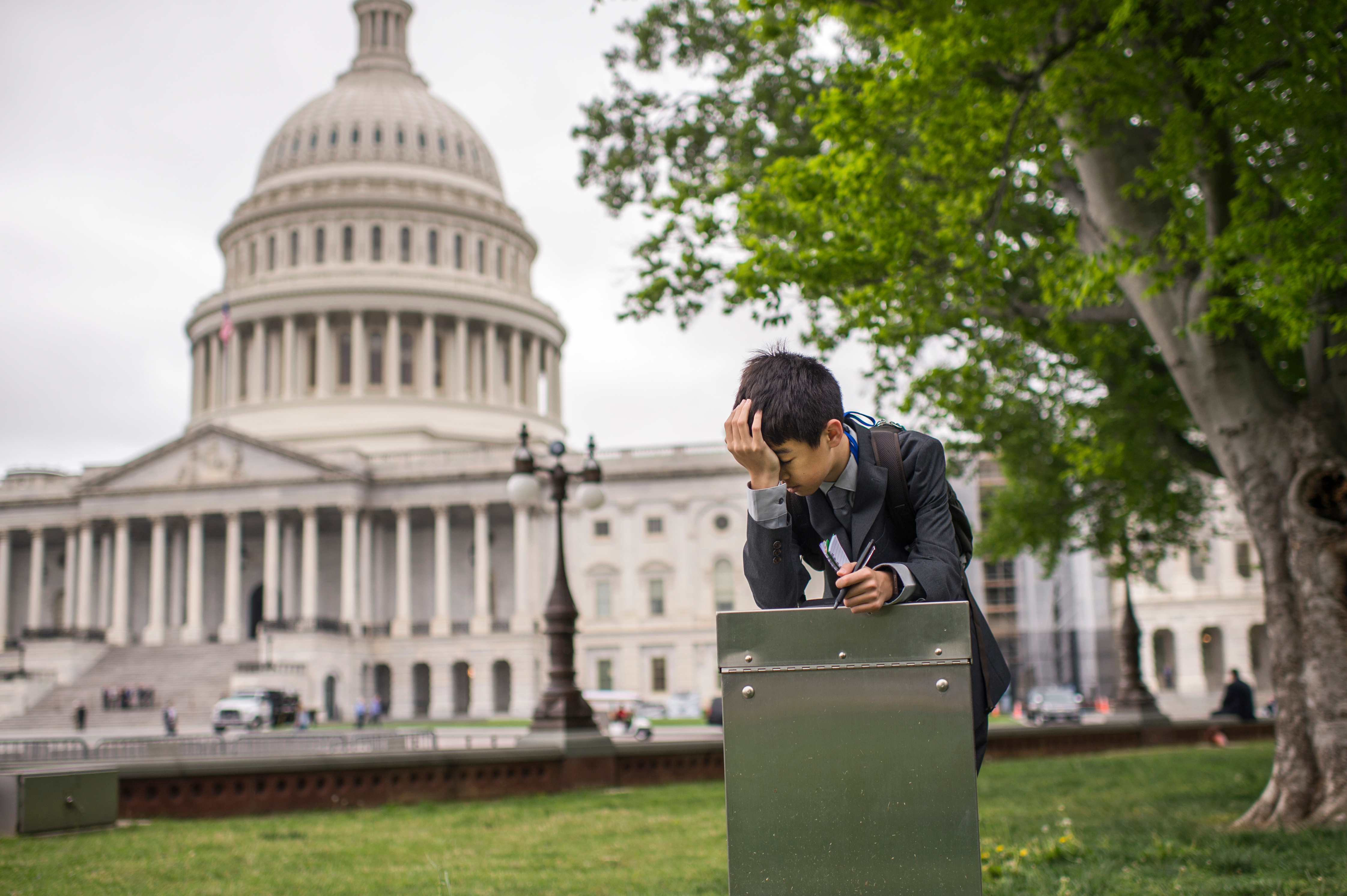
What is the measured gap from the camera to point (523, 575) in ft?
234

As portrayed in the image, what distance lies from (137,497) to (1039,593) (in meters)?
52.6

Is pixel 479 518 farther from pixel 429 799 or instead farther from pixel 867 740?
pixel 867 740

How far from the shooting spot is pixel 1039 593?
73.6m

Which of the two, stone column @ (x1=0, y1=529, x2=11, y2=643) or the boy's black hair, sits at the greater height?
stone column @ (x1=0, y1=529, x2=11, y2=643)

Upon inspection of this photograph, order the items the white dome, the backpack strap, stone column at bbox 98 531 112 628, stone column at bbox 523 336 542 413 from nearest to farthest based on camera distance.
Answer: the backpack strap < stone column at bbox 98 531 112 628 < stone column at bbox 523 336 542 413 < the white dome

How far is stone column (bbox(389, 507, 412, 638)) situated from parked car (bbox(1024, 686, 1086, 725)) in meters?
38.9

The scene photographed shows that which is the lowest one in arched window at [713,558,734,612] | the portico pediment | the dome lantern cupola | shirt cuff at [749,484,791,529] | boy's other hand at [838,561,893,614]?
boy's other hand at [838,561,893,614]

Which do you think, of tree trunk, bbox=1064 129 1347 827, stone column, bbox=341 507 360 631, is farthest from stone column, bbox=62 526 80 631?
tree trunk, bbox=1064 129 1347 827

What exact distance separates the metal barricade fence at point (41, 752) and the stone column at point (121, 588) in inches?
1571

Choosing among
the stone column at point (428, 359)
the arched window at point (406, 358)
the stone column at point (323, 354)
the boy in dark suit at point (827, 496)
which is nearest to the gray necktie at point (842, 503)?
the boy in dark suit at point (827, 496)

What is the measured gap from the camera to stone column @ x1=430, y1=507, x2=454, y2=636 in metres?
71.4

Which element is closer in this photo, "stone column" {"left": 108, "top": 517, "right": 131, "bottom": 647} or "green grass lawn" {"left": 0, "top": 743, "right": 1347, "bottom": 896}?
"green grass lawn" {"left": 0, "top": 743, "right": 1347, "bottom": 896}

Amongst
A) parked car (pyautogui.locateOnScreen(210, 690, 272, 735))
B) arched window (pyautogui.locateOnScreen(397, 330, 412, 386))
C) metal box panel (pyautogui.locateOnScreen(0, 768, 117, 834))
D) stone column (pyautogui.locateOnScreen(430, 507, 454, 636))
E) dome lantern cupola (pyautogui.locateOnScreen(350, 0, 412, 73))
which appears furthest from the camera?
dome lantern cupola (pyautogui.locateOnScreen(350, 0, 412, 73))

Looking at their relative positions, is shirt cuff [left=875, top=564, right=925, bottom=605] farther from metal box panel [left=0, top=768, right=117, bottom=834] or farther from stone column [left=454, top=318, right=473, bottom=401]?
stone column [left=454, top=318, right=473, bottom=401]
